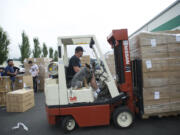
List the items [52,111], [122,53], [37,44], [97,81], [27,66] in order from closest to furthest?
1. [52,111]
2. [122,53]
3. [97,81]
4. [27,66]
5. [37,44]

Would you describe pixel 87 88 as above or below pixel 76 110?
above

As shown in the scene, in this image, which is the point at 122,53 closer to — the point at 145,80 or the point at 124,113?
the point at 145,80

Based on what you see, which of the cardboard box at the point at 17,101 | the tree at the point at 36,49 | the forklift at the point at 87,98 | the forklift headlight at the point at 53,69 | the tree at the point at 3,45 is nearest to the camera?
the forklift at the point at 87,98

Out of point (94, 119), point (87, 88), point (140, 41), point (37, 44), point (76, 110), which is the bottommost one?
point (94, 119)

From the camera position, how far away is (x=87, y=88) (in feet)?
10.7

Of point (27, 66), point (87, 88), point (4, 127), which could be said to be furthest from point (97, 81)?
point (27, 66)

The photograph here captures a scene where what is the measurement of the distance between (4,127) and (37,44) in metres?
23.2

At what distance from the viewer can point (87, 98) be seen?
126 inches

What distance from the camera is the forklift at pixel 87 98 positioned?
3.17 m

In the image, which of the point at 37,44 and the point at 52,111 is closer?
the point at 52,111

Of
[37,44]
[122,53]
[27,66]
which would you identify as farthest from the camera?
[37,44]

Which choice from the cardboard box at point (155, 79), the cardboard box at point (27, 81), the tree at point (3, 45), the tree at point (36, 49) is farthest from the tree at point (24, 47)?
the cardboard box at point (155, 79)

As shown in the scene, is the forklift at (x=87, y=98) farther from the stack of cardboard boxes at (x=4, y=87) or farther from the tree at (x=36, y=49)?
the tree at (x=36, y=49)

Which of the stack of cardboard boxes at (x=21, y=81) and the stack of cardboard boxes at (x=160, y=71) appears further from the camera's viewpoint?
the stack of cardboard boxes at (x=21, y=81)
